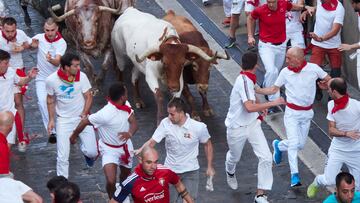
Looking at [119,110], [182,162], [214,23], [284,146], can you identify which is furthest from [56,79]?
[214,23]

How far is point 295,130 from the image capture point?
13.8 meters

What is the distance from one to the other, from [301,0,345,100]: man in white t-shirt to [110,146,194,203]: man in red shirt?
5.80 metres

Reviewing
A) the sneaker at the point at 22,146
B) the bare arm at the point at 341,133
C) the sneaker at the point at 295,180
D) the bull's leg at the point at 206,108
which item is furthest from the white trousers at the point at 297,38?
the sneaker at the point at 22,146

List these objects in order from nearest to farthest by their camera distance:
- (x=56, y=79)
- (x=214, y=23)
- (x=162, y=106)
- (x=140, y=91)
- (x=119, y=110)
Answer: (x=119, y=110) → (x=56, y=79) → (x=162, y=106) → (x=140, y=91) → (x=214, y=23)

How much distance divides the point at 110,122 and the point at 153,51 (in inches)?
126

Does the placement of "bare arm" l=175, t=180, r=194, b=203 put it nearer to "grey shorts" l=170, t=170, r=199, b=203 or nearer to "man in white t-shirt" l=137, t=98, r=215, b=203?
"man in white t-shirt" l=137, t=98, r=215, b=203

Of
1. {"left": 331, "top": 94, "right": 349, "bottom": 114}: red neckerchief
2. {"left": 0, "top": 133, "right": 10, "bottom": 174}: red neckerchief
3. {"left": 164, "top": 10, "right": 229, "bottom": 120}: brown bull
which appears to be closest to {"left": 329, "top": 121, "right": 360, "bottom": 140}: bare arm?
{"left": 331, "top": 94, "right": 349, "bottom": 114}: red neckerchief

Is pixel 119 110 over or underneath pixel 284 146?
over

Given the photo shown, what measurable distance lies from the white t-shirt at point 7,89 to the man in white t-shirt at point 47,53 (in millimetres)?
842

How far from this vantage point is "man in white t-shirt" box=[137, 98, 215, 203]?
12141 millimetres

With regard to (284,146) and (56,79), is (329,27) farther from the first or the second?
(56,79)

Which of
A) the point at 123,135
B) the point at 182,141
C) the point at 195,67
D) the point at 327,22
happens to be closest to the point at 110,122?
the point at 123,135

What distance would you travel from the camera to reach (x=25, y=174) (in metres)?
14.6

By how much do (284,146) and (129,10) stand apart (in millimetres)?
4947
